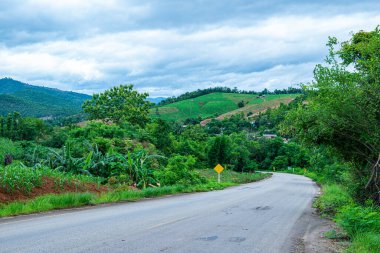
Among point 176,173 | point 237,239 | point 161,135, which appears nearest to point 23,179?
point 237,239

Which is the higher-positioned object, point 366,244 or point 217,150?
point 366,244

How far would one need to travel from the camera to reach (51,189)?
16672 millimetres

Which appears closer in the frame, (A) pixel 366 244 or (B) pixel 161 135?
(A) pixel 366 244

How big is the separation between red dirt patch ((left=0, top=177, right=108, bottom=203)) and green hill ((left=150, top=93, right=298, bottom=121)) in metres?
Result: 137

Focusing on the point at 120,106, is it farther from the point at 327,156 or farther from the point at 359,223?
the point at 359,223

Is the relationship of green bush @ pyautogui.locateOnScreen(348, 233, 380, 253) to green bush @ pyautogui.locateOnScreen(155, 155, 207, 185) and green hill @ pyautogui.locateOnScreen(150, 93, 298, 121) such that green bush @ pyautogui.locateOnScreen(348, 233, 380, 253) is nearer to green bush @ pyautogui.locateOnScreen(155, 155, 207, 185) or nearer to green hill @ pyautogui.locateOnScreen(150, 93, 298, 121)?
green bush @ pyautogui.locateOnScreen(155, 155, 207, 185)

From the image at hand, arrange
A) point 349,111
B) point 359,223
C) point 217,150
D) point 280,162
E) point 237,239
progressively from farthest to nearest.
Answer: point 280,162, point 217,150, point 349,111, point 359,223, point 237,239

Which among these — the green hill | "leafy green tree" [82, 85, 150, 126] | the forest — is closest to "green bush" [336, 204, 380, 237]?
the forest

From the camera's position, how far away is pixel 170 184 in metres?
28.0

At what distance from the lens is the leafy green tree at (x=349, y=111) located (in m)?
13.6

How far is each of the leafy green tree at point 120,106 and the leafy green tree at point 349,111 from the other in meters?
52.5

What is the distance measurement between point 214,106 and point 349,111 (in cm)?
17086

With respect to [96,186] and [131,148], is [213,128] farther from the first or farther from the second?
[96,186]

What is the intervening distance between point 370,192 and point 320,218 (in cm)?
227
